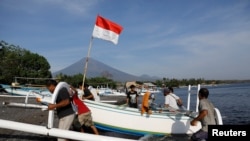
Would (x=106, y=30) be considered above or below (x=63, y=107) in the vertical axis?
above

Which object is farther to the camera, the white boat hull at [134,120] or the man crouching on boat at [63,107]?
the white boat hull at [134,120]

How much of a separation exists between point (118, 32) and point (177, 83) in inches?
7559

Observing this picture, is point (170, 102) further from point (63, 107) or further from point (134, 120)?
point (63, 107)

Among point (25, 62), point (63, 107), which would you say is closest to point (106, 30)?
point (63, 107)

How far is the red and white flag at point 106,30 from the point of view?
39.5 ft

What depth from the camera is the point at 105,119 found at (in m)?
10.8

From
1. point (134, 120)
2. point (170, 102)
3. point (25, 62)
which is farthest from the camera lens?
point (25, 62)

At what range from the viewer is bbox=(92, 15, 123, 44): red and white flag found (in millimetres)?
12039

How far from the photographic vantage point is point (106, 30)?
1218cm

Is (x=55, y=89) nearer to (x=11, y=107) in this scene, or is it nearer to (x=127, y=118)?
(x=127, y=118)

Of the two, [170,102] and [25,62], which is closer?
[170,102]

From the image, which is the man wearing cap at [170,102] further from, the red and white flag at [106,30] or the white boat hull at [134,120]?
the red and white flag at [106,30]

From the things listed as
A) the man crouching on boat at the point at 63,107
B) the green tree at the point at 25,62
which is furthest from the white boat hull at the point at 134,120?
the green tree at the point at 25,62

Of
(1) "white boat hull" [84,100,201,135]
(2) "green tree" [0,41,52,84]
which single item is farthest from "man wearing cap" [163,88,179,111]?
(2) "green tree" [0,41,52,84]
